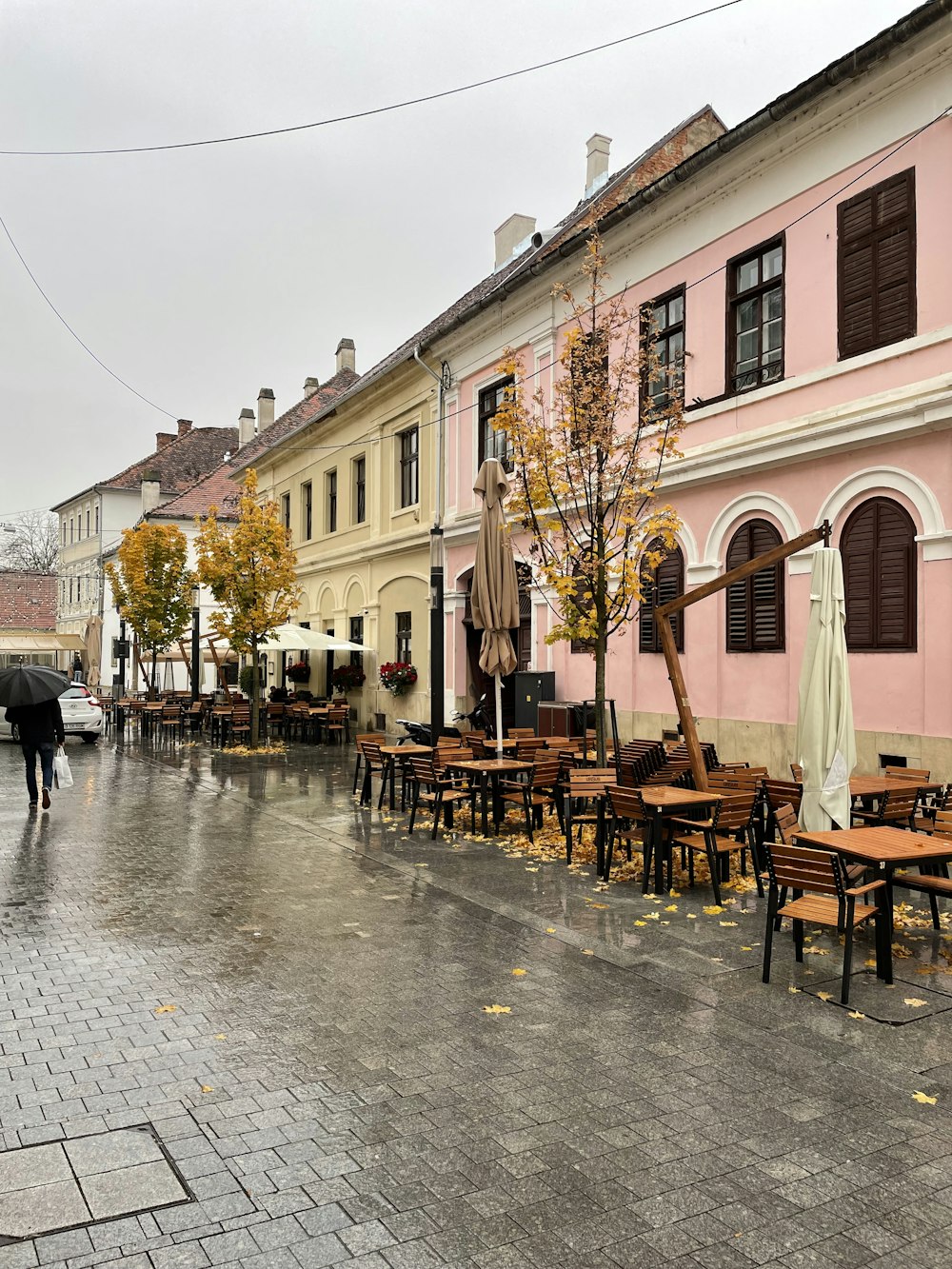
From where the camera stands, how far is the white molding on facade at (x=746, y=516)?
13.2 m

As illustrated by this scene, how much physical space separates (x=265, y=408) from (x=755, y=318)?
34859 millimetres

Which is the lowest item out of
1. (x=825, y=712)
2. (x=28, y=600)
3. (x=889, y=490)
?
(x=825, y=712)

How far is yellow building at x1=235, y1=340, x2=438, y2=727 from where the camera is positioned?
23.4m

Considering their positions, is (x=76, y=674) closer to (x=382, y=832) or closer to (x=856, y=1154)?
(x=382, y=832)

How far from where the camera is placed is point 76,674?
46.3 m

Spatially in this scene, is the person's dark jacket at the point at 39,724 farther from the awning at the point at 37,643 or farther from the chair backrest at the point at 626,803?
the awning at the point at 37,643

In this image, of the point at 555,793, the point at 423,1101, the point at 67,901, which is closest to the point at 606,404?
the point at 555,793

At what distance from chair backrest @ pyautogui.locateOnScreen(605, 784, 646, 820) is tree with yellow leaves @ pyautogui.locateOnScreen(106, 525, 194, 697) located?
69.3 ft

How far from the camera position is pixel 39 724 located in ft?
40.3

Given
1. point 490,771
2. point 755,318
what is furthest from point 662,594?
point 490,771

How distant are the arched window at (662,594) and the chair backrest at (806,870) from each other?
9035mm

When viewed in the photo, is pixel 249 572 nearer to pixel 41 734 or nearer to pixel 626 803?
pixel 41 734

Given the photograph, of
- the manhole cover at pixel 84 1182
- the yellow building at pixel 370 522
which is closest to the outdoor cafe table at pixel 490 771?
the manhole cover at pixel 84 1182

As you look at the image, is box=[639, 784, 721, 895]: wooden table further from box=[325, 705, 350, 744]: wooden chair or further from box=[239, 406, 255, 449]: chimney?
box=[239, 406, 255, 449]: chimney
